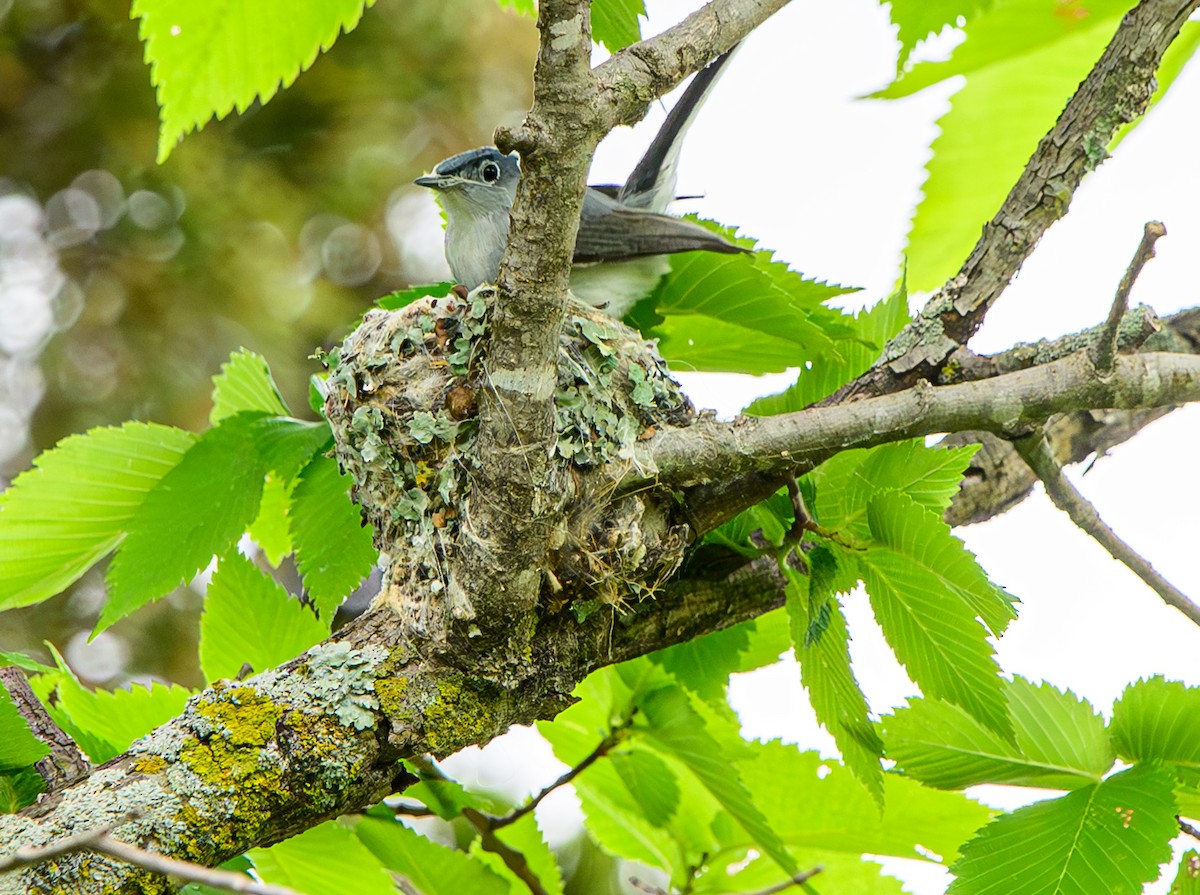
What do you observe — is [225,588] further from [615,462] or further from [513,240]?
[513,240]

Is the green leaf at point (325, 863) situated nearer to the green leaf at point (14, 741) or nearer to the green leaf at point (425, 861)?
the green leaf at point (425, 861)

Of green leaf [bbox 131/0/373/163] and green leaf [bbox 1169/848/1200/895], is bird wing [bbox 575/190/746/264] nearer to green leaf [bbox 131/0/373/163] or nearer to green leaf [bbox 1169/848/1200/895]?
green leaf [bbox 131/0/373/163]

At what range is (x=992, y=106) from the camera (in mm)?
2418

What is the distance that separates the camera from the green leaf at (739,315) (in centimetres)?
229

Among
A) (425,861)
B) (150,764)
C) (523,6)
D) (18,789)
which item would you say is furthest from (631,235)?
(18,789)

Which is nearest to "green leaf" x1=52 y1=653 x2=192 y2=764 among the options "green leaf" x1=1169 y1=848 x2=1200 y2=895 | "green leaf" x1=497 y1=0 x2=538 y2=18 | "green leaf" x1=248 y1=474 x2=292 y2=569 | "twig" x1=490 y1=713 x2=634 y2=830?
"green leaf" x1=248 y1=474 x2=292 y2=569

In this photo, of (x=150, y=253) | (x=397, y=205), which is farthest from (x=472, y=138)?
(x=150, y=253)

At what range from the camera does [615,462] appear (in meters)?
2.08

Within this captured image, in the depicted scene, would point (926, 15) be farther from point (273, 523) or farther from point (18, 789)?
point (18, 789)

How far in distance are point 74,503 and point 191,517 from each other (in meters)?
0.23

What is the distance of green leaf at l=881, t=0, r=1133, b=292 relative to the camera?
2.28 meters

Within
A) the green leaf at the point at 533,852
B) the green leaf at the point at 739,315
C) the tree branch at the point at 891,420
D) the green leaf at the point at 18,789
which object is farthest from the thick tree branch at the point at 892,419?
the green leaf at the point at 18,789

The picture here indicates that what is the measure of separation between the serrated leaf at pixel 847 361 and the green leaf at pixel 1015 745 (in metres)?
0.62

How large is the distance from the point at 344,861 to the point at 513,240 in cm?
119
